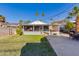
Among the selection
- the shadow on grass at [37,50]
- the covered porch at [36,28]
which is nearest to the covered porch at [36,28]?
the covered porch at [36,28]

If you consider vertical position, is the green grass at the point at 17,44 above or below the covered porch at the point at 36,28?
below

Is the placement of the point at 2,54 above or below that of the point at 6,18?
below

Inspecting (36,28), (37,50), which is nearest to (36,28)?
(36,28)

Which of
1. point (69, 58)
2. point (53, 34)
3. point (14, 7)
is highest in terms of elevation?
point (14, 7)

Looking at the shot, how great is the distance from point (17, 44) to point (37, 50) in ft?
1.25

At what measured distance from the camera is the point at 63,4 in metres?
6.09

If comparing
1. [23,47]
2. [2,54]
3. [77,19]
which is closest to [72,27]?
[77,19]

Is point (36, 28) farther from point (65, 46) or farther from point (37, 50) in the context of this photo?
point (65, 46)

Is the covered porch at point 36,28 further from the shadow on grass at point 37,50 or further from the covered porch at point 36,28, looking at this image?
the shadow on grass at point 37,50

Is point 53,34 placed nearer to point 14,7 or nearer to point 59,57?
point 59,57

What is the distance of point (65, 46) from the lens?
6.19 m

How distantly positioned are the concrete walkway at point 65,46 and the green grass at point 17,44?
157 mm

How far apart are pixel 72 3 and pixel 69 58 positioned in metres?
0.99

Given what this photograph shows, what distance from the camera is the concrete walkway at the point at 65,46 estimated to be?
6152mm
